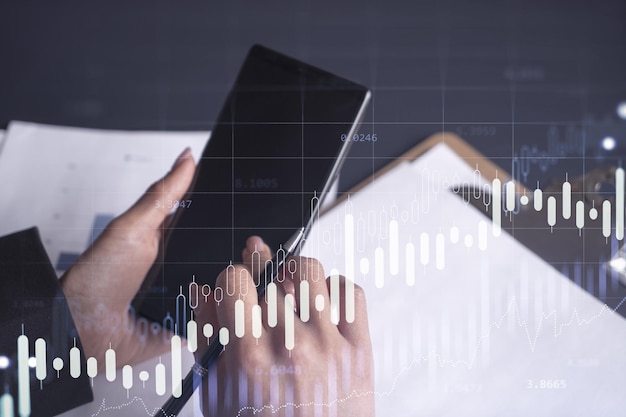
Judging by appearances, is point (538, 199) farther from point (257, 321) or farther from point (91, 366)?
point (91, 366)

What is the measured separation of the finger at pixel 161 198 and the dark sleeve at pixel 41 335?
102 millimetres

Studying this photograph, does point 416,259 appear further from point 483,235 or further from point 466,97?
point 466,97

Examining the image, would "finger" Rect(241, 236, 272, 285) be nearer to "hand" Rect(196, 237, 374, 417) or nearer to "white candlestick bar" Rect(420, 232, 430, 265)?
"hand" Rect(196, 237, 374, 417)

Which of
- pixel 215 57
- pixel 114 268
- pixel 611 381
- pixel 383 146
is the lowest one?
pixel 611 381

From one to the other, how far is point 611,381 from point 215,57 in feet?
1.70

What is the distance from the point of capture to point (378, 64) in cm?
55

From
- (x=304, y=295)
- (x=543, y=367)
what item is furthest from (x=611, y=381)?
(x=304, y=295)

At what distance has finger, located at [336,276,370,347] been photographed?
0.51 m

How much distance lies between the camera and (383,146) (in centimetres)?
53

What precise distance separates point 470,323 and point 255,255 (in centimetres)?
22

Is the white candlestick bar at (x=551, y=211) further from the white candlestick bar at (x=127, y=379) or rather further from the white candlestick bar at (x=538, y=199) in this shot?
the white candlestick bar at (x=127, y=379)

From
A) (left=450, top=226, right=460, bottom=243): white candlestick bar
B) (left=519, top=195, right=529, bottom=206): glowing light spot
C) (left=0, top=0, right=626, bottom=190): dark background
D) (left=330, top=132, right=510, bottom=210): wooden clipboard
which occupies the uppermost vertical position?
(left=0, top=0, right=626, bottom=190): dark background

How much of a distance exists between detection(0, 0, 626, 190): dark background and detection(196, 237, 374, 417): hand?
0.12 m

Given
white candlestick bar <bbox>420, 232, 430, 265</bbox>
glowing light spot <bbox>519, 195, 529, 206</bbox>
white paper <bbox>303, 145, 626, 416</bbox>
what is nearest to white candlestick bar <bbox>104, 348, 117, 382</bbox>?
white paper <bbox>303, 145, 626, 416</bbox>
